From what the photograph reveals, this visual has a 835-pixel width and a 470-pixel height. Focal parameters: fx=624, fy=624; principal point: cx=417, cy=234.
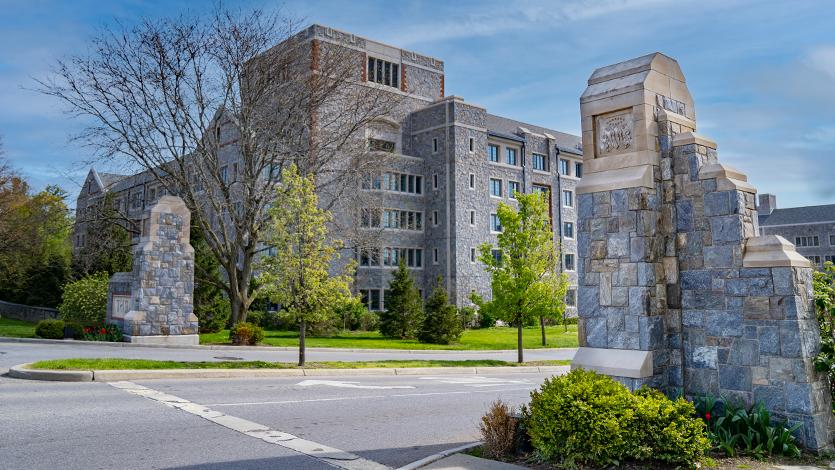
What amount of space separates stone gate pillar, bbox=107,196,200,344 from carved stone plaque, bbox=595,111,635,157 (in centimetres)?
1895

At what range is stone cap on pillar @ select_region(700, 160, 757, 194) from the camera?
7.57 meters

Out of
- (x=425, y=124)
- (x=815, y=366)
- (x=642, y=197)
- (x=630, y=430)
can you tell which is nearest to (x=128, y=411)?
(x=630, y=430)

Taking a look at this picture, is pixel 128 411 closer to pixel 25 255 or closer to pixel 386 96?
pixel 386 96

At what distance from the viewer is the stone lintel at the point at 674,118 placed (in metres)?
7.93

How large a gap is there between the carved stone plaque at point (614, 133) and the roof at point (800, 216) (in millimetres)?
81382

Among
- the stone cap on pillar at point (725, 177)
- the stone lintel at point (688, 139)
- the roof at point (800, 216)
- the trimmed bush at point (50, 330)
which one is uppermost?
the roof at point (800, 216)

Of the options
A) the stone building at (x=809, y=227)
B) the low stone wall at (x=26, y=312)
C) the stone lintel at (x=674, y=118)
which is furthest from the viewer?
the stone building at (x=809, y=227)

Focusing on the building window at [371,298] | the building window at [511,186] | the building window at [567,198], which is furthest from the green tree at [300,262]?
the building window at [567,198]

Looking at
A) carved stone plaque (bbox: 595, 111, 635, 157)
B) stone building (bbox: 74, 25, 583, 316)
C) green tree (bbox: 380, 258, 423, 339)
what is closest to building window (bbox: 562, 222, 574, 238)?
stone building (bbox: 74, 25, 583, 316)

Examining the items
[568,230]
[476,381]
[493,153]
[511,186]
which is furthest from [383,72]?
[476,381]

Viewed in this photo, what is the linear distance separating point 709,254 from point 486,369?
1220 centimetres

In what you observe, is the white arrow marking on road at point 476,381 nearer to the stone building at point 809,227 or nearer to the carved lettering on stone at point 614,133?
the carved lettering on stone at point 614,133

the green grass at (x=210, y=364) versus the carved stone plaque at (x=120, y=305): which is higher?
the carved stone plaque at (x=120, y=305)

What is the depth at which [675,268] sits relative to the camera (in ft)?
26.1
